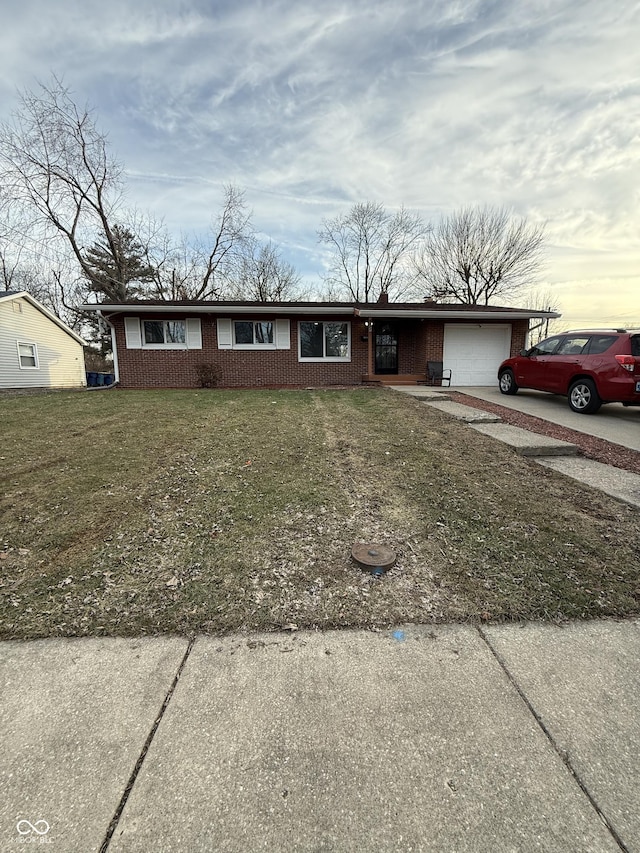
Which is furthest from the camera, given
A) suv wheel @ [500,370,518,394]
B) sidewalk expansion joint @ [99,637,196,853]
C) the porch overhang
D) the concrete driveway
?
the porch overhang

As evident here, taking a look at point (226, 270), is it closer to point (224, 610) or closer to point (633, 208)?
point (633, 208)

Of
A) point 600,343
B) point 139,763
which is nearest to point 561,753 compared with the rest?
point 139,763

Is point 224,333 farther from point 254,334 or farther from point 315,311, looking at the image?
point 315,311

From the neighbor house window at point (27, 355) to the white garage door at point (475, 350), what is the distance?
1948 cm

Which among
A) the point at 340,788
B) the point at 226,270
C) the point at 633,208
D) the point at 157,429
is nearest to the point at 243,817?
the point at 340,788

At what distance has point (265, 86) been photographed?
1017 centimetres

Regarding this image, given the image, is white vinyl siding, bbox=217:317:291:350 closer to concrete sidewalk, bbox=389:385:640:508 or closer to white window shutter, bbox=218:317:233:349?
white window shutter, bbox=218:317:233:349

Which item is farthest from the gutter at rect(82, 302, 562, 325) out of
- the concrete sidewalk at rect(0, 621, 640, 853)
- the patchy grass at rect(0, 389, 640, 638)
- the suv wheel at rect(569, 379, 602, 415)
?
the concrete sidewalk at rect(0, 621, 640, 853)

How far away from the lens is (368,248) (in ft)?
→ 93.1

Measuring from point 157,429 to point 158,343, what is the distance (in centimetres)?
836

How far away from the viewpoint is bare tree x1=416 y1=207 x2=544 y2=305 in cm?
2350

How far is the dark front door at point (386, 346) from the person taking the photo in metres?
14.5

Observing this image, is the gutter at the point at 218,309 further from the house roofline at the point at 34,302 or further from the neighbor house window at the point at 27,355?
the neighbor house window at the point at 27,355

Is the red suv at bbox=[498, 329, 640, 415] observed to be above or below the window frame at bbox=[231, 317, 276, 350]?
below
